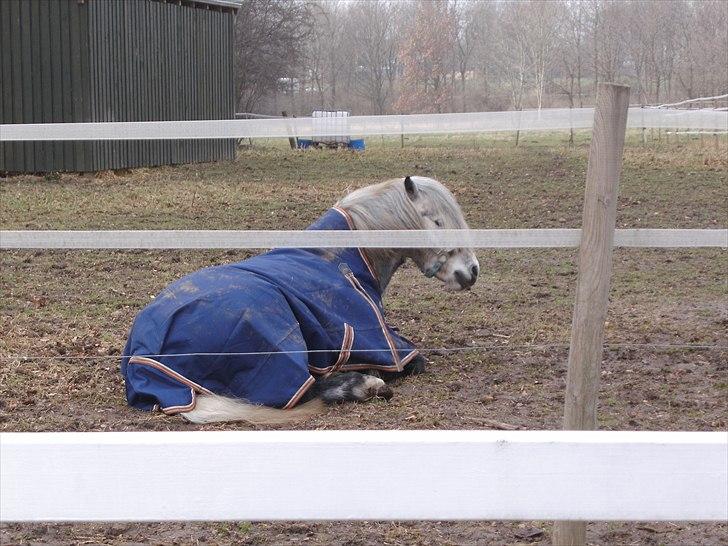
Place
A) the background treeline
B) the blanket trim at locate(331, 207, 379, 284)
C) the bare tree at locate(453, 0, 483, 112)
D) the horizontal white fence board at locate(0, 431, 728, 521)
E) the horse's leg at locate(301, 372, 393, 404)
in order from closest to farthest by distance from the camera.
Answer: the horizontal white fence board at locate(0, 431, 728, 521) → the horse's leg at locate(301, 372, 393, 404) → the blanket trim at locate(331, 207, 379, 284) → the background treeline → the bare tree at locate(453, 0, 483, 112)

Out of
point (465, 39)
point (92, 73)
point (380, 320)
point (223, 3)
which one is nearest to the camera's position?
point (380, 320)

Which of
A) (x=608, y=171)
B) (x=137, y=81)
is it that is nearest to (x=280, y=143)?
(x=137, y=81)

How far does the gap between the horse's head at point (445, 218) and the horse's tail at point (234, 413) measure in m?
1.18

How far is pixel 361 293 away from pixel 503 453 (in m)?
3.28

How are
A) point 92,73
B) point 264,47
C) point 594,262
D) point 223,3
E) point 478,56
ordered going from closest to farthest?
point 594,262 → point 92,73 → point 223,3 → point 264,47 → point 478,56

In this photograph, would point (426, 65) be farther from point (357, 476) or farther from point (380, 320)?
point (357, 476)

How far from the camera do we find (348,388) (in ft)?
14.4

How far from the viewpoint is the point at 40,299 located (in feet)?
21.0

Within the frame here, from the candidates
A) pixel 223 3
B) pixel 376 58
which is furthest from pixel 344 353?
pixel 376 58

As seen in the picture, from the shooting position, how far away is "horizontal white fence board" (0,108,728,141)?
3.36 m

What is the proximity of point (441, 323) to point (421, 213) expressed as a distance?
1281 millimetres

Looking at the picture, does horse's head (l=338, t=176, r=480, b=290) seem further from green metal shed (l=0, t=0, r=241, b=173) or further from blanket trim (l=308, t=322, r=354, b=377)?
green metal shed (l=0, t=0, r=241, b=173)

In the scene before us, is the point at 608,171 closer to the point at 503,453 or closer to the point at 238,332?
the point at 503,453

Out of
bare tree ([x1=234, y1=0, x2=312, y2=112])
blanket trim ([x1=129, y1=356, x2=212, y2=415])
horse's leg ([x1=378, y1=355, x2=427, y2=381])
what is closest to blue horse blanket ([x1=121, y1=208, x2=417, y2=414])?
blanket trim ([x1=129, y1=356, x2=212, y2=415])
